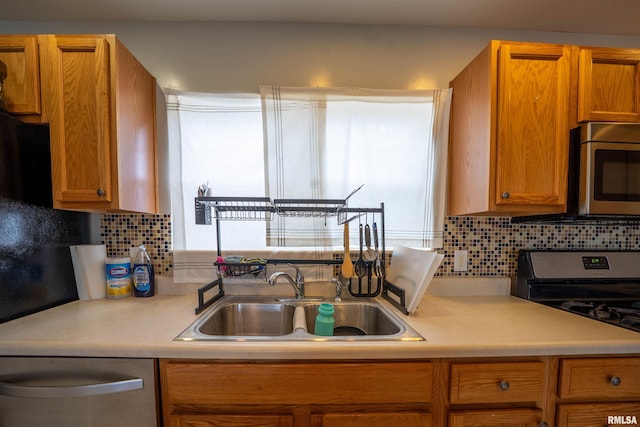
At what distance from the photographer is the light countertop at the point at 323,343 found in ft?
2.63

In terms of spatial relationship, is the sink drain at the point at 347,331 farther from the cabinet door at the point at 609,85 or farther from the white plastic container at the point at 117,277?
the cabinet door at the point at 609,85

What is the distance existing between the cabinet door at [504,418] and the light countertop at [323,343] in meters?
0.20

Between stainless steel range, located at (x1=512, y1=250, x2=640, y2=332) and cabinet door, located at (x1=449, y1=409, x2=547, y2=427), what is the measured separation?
2.13 feet

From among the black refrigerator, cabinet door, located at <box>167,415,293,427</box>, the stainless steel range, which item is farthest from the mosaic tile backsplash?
the black refrigerator

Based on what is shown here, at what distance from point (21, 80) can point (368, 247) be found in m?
1.67

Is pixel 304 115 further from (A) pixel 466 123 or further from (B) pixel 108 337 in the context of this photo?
(B) pixel 108 337

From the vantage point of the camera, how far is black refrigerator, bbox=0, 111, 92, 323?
0.99 m

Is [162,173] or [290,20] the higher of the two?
[290,20]

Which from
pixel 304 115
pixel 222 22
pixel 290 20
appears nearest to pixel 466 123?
pixel 304 115

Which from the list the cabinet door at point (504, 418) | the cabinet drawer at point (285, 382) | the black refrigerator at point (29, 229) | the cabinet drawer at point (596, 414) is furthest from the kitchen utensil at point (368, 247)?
the black refrigerator at point (29, 229)

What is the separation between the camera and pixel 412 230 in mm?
1401

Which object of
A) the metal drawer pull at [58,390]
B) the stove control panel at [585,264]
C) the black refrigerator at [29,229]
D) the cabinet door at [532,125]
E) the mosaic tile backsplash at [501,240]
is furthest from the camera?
the mosaic tile backsplash at [501,240]

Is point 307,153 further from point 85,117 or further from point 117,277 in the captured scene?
point 117,277

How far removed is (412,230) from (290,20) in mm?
1322
